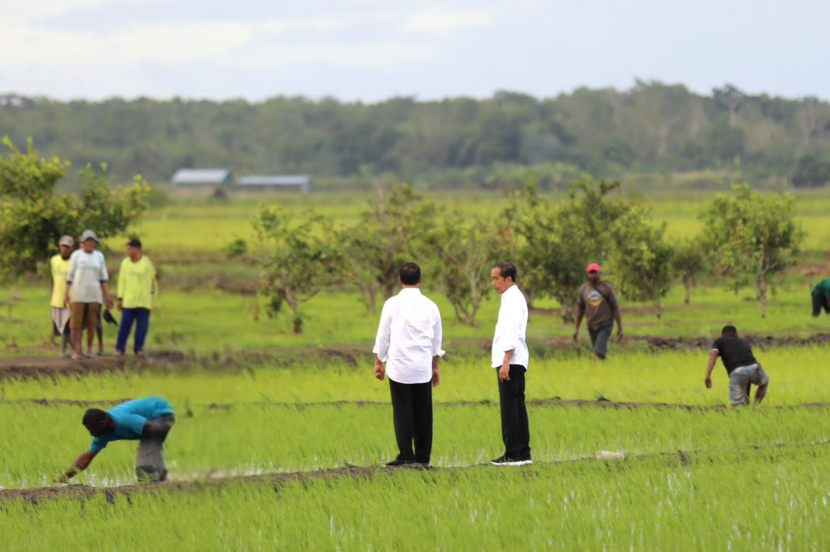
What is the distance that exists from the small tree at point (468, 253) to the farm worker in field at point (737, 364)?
431 inches

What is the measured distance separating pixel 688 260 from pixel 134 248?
1597 centimetres

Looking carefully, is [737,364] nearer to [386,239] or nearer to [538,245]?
[538,245]

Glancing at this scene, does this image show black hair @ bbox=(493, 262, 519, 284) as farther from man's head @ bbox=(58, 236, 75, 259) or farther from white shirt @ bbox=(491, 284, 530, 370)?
man's head @ bbox=(58, 236, 75, 259)

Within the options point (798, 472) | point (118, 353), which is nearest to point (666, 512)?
point (798, 472)

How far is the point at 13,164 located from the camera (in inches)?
693

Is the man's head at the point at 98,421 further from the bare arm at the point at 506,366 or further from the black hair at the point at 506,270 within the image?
the black hair at the point at 506,270

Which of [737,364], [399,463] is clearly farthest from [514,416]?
[737,364]

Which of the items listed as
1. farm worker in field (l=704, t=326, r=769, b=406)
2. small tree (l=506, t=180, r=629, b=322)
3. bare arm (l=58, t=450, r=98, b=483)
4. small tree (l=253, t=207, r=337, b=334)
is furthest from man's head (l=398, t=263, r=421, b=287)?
small tree (l=506, t=180, r=629, b=322)

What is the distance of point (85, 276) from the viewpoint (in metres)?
13.0

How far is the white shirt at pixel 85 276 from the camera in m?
12.9

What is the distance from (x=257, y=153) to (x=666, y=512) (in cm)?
10809

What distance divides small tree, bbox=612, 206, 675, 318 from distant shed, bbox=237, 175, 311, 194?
61.7 m

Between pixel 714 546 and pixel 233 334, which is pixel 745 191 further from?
pixel 233 334

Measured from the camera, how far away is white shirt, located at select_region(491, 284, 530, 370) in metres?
7.91
